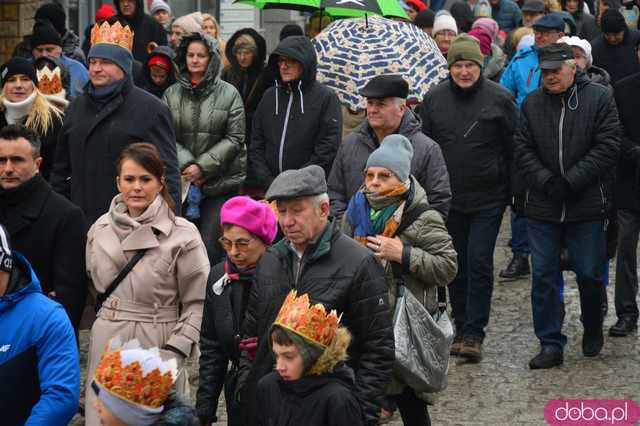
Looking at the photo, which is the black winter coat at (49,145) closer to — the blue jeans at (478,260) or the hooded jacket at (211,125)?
the hooded jacket at (211,125)

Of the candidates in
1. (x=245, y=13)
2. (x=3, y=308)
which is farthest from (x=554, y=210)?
(x=245, y=13)

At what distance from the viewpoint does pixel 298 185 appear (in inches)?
257

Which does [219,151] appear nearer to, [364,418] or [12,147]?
[12,147]

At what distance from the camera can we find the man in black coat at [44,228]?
294 inches

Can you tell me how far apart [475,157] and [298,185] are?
4.09 metres

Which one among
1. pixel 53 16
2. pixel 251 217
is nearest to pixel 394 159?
pixel 251 217

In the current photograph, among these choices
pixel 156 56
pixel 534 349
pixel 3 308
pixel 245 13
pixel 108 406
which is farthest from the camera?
pixel 245 13

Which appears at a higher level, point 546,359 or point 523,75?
point 523,75

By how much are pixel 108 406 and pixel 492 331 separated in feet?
20.8

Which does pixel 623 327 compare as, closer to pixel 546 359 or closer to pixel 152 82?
pixel 546 359

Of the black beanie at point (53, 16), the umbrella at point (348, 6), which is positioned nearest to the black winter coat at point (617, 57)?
the umbrella at point (348, 6)

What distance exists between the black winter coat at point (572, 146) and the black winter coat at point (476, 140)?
11.6 inches

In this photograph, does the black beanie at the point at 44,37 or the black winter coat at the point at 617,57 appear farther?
the black winter coat at the point at 617,57

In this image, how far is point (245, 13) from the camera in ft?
78.3
